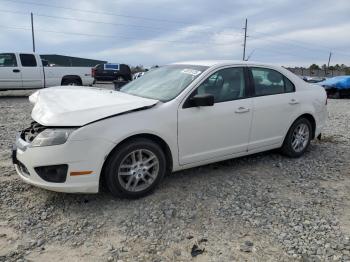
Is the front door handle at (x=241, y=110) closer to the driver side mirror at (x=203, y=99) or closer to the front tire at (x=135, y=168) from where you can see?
the driver side mirror at (x=203, y=99)

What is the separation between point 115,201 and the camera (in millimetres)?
3723

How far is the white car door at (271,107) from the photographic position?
15.5 ft

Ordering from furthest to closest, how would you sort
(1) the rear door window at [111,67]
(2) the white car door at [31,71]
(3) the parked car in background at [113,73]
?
1. (1) the rear door window at [111,67]
2. (3) the parked car in background at [113,73]
3. (2) the white car door at [31,71]

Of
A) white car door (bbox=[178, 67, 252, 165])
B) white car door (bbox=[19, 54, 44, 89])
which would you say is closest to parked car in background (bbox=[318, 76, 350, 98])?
white car door (bbox=[19, 54, 44, 89])

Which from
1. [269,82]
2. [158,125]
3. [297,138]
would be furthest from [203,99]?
[297,138]

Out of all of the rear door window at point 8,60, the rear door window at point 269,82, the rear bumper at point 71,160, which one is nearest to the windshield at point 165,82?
the rear door window at point 269,82

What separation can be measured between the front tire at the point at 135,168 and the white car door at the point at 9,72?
37.2 feet

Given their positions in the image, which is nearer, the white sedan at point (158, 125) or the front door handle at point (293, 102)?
the white sedan at point (158, 125)

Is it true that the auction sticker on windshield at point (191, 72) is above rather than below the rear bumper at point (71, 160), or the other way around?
above

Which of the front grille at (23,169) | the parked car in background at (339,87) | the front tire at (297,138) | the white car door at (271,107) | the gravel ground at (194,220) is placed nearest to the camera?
the gravel ground at (194,220)

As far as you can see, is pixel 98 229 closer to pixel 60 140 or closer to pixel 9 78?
pixel 60 140

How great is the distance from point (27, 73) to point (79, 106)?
1112 cm

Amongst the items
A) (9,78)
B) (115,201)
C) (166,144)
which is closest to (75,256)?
(115,201)

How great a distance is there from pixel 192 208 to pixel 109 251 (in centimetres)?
109
